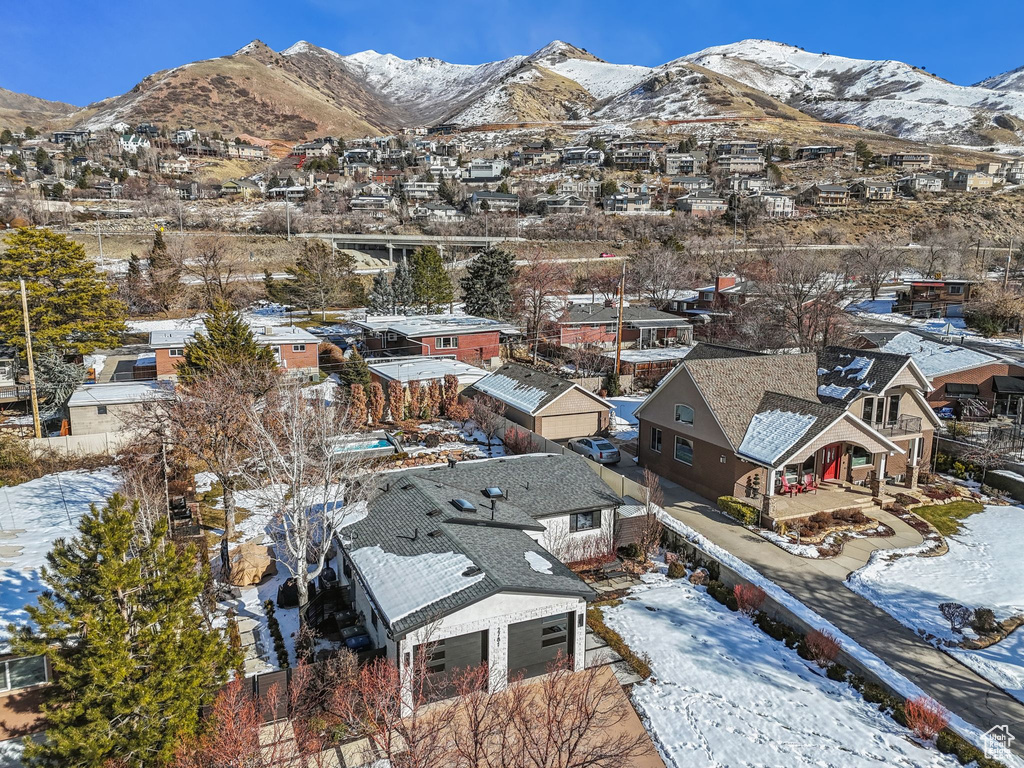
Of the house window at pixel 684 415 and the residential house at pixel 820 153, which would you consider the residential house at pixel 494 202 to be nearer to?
the residential house at pixel 820 153

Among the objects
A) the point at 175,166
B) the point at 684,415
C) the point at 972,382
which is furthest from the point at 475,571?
the point at 175,166

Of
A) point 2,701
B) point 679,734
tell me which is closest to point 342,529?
point 2,701

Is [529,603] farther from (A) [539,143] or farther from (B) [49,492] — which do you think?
(A) [539,143]

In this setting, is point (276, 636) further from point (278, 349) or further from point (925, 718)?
point (278, 349)

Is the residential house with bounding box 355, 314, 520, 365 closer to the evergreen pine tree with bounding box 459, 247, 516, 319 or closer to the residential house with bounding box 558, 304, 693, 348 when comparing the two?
the residential house with bounding box 558, 304, 693, 348

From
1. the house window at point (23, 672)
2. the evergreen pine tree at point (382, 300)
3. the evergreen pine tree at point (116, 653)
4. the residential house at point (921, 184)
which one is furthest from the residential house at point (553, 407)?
the residential house at point (921, 184)

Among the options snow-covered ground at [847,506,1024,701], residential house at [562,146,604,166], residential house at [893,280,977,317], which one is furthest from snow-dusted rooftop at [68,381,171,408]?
residential house at [562,146,604,166]
